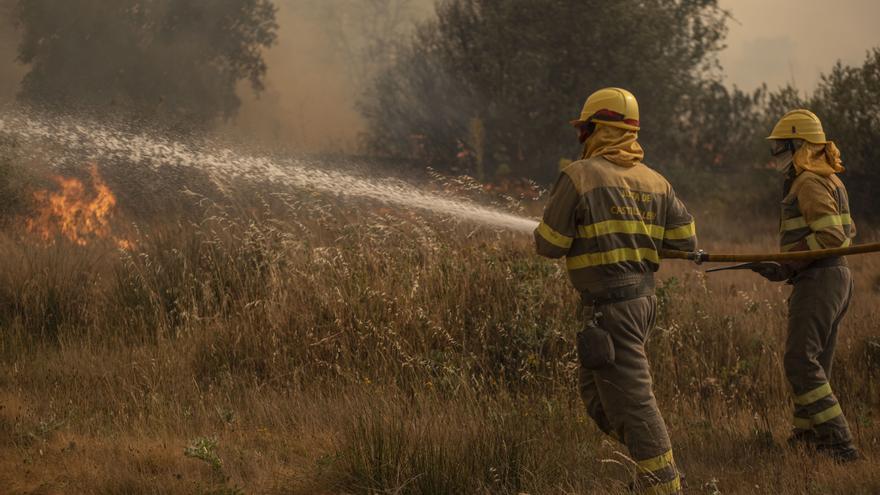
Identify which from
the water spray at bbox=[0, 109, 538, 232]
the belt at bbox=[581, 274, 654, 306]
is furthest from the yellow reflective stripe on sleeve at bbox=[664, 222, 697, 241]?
the water spray at bbox=[0, 109, 538, 232]

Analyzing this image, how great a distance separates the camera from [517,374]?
19.0 ft

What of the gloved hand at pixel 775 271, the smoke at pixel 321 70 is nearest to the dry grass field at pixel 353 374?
the gloved hand at pixel 775 271

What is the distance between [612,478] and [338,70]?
3452cm

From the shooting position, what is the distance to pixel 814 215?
4.80m

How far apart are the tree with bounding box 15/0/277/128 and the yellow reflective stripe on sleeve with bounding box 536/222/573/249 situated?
15745 millimetres

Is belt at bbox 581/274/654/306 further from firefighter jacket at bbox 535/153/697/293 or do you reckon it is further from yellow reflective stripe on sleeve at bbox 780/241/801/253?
yellow reflective stripe on sleeve at bbox 780/241/801/253

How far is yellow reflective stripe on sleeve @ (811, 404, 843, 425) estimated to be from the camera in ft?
15.3

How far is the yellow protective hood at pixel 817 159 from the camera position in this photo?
194 inches

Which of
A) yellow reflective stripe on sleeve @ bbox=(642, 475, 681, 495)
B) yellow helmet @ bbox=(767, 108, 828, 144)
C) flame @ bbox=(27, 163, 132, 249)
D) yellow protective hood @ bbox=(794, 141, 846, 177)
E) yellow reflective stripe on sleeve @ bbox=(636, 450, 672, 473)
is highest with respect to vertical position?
yellow helmet @ bbox=(767, 108, 828, 144)

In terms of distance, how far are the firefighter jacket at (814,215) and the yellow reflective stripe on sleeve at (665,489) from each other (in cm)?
164

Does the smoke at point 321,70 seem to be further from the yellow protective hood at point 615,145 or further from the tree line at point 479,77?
the yellow protective hood at point 615,145

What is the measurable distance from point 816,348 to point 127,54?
18053 millimetres

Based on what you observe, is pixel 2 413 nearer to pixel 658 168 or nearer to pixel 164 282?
pixel 164 282

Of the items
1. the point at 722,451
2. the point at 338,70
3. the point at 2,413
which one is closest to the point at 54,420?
the point at 2,413
